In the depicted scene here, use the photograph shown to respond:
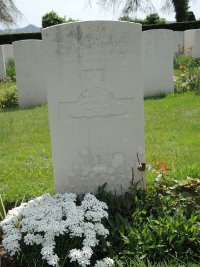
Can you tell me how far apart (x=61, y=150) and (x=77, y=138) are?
0.18 metres

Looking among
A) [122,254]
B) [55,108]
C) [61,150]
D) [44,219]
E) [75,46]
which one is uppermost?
[75,46]

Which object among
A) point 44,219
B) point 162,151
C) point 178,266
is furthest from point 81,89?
point 162,151

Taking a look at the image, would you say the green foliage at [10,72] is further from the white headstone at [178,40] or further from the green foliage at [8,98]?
the white headstone at [178,40]

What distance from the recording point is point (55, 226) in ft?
9.30

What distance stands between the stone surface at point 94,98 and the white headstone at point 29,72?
6190 millimetres

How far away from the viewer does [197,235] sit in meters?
3.00

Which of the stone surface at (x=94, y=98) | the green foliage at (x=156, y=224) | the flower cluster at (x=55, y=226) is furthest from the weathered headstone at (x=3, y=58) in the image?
the flower cluster at (x=55, y=226)

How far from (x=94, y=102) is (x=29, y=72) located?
21.1 ft

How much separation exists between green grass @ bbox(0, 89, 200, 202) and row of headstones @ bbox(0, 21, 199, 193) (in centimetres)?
77

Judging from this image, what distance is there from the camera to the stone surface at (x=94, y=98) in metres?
3.35

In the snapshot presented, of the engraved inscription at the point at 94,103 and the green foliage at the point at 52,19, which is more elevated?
the green foliage at the point at 52,19

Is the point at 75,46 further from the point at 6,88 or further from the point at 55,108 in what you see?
the point at 6,88

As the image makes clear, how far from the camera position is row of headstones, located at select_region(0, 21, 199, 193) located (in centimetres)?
335

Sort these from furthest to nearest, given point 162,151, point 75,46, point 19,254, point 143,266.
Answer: point 162,151 → point 75,46 → point 19,254 → point 143,266
